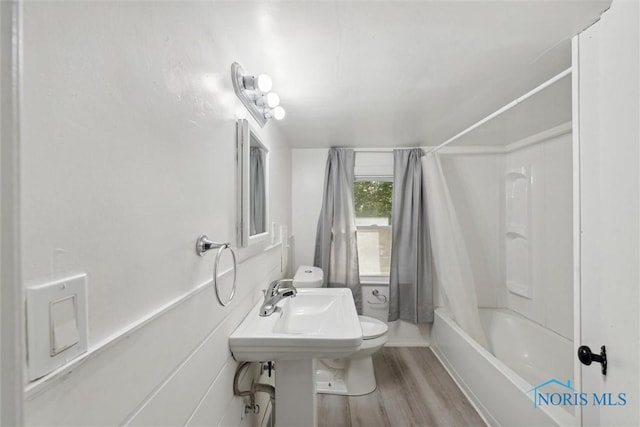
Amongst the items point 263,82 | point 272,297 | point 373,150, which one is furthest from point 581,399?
point 373,150

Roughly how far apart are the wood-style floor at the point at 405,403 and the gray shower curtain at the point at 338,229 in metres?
0.72

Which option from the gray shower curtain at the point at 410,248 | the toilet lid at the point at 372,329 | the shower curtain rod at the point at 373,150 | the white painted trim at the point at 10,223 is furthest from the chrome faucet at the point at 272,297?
the shower curtain rod at the point at 373,150

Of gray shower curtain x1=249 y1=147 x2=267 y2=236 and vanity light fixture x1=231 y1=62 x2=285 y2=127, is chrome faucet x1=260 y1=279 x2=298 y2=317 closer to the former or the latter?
gray shower curtain x1=249 y1=147 x2=267 y2=236

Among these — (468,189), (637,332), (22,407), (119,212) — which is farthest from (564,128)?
(22,407)

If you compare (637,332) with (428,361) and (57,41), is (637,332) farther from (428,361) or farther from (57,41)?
(428,361)

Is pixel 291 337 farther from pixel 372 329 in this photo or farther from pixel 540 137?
pixel 540 137

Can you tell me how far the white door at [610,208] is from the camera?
32.8 inches

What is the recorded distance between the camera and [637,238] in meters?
0.82

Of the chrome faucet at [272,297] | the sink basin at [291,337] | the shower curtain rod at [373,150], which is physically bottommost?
the sink basin at [291,337]

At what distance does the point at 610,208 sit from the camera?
0.92 meters

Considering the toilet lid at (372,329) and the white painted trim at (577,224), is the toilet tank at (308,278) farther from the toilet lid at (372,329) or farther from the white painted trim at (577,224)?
the white painted trim at (577,224)

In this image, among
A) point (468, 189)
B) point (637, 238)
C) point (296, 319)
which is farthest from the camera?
point (468, 189)

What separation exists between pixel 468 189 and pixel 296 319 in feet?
7.34

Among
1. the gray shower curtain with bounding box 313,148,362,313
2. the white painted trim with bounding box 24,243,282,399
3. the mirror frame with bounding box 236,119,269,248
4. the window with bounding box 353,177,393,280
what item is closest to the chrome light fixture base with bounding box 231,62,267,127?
the mirror frame with bounding box 236,119,269,248
